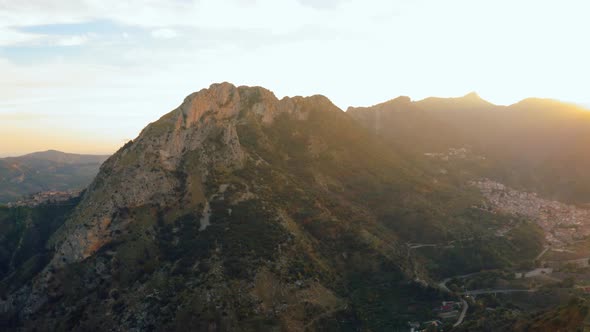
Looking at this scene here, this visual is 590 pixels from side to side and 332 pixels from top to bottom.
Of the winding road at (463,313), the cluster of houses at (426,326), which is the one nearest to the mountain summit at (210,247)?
the cluster of houses at (426,326)

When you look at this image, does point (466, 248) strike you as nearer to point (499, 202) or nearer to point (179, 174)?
point (499, 202)

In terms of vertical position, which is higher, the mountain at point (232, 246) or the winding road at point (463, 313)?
the mountain at point (232, 246)

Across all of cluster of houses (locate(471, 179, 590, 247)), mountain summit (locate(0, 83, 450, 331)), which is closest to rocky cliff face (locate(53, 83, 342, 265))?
mountain summit (locate(0, 83, 450, 331))

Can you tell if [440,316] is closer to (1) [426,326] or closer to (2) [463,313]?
(2) [463,313]

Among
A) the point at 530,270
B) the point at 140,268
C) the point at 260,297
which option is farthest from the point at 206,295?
the point at 530,270

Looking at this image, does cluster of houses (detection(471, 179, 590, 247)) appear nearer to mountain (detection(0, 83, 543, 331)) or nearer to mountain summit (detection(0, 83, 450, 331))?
mountain (detection(0, 83, 543, 331))

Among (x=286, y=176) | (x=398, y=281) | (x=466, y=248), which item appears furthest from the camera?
(x=286, y=176)

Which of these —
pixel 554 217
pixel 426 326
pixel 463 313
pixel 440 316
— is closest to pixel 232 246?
pixel 426 326

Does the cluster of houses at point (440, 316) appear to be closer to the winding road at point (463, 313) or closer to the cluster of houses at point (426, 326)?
the cluster of houses at point (426, 326)
